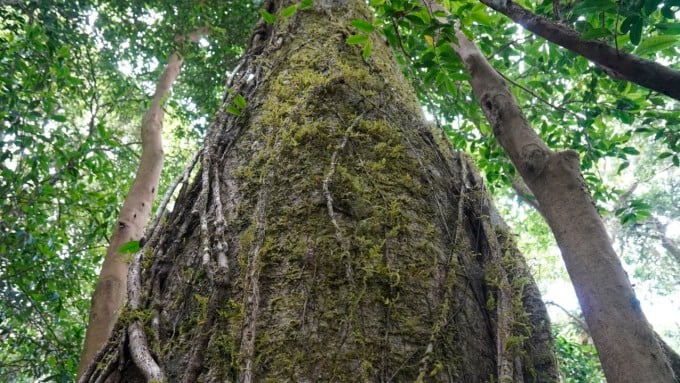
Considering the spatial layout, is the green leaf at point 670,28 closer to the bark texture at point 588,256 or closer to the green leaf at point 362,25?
the bark texture at point 588,256

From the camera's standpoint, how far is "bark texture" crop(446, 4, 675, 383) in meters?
1.11

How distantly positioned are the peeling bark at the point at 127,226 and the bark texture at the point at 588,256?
158 cm

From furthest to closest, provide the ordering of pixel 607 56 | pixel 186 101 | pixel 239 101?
1. pixel 186 101
2. pixel 239 101
3. pixel 607 56

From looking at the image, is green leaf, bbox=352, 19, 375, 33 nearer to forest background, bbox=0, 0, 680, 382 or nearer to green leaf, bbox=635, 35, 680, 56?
forest background, bbox=0, 0, 680, 382

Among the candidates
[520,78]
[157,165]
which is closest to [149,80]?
[157,165]

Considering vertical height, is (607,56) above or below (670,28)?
below

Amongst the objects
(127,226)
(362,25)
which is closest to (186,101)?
(127,226)

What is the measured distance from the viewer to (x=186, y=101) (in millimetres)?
6984

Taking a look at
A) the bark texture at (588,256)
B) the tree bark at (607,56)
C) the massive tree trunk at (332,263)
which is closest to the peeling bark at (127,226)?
the massive tree trunk at (332,263)

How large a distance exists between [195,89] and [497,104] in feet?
17.2

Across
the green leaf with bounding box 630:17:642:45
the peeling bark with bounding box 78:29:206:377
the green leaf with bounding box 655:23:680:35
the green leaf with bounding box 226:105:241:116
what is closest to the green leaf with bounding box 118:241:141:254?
the peeling bark with bounding box 78:29:206:377

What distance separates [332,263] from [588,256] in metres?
0.75

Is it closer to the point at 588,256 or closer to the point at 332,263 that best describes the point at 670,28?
the point at 588,256

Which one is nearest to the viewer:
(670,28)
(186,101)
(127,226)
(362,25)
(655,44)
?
(655,44)
